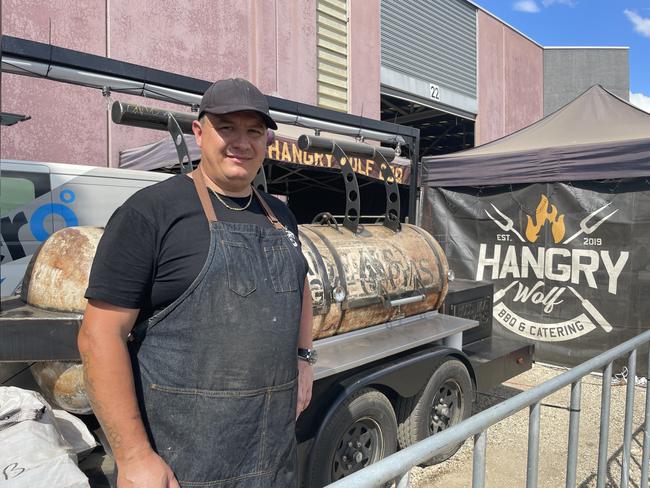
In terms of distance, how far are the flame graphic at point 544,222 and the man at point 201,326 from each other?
5695 mm

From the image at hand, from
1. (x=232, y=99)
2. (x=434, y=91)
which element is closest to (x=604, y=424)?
(x=232, y=99)

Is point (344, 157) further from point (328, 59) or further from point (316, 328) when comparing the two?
point (328, 59)

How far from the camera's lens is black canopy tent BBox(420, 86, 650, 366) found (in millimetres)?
5848

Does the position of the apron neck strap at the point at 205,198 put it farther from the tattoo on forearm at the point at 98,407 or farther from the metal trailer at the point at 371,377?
the metal trailer at the point at 371,377

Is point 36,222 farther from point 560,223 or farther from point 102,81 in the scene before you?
point 560,223

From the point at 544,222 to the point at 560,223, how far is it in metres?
0.20

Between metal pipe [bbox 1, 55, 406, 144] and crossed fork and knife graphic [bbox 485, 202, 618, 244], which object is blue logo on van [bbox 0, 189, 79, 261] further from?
crossed fork and knife graphic [bbox 485, 202, 618, 244]

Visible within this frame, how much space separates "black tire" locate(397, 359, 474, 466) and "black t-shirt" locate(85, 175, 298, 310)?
2.53 meters

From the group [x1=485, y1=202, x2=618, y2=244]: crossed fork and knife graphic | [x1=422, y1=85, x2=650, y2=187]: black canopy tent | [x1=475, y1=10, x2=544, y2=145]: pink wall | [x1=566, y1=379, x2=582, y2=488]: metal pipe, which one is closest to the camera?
[x1=566, y1=379, x2=582, y2=488]: metal pipe

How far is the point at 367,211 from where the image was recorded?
8211 mm

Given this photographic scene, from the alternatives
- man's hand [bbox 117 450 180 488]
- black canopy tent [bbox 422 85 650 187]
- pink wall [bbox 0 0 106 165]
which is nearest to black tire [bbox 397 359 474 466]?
man's hand [bbox 117 450 180 488]

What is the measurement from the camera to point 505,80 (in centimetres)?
1825

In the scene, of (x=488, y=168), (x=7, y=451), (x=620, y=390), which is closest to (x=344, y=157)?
(x=7, y=451)

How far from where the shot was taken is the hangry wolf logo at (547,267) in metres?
6.11
